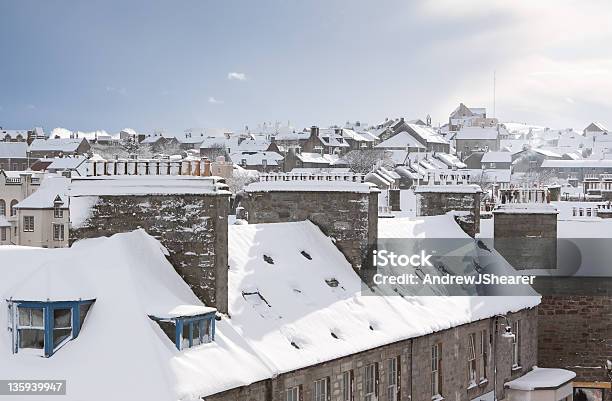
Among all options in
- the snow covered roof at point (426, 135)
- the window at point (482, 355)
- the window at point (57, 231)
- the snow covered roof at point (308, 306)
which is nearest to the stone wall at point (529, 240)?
the snow covered roof at point (308, 306)

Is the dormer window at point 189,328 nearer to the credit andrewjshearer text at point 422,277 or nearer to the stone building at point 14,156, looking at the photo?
the credit andrewjshearer text at point 422,277

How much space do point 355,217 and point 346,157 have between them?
94.2 meters

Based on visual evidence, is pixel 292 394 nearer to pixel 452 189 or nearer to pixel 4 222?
pixel 452 189

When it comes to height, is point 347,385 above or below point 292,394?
below

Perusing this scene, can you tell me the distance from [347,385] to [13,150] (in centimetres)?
10281

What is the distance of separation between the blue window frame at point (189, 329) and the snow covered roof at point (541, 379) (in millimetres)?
13018

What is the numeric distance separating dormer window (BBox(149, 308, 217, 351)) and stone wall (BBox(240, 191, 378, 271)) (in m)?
8.15

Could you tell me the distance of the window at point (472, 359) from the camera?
23594 millimetres

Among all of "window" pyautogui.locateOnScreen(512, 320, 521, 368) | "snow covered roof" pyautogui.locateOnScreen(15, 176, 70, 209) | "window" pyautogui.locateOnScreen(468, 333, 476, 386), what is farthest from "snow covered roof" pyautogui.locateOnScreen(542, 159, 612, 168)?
"window" pyautogui.locateOnScreen(468, 333, 476, 386)

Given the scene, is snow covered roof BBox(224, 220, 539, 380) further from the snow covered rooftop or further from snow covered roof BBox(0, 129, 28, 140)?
snow covered roof BBox(0, 129, 28, 140)

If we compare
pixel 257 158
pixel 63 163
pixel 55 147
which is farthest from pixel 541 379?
pixel 55 147

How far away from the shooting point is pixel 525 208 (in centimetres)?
2909

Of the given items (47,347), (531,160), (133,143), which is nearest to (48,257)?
(47,347)

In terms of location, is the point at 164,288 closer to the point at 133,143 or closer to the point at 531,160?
the point at 133,143
